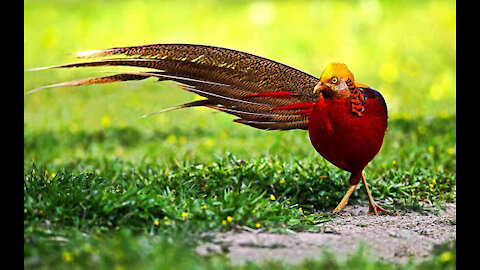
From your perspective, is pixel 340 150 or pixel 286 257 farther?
pixel 340 150

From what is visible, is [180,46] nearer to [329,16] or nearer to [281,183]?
[281,183]

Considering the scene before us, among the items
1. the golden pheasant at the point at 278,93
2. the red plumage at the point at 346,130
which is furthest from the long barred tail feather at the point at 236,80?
the red plumage at the point at 346,130

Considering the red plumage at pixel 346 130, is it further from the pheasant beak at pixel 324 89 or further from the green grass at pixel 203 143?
the green grass at pixel 203 143

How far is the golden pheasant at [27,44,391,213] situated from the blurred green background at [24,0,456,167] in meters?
1.06

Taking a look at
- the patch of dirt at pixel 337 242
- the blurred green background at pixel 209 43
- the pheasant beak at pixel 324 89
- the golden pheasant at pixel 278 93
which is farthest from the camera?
the blurred green background at pixel 209 43

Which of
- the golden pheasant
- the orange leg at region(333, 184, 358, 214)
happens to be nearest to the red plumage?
the golden pheasant

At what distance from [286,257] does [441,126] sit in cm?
429

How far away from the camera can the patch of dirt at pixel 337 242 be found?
10.8 ft

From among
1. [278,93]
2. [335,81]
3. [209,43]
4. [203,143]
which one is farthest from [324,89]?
[209,43]

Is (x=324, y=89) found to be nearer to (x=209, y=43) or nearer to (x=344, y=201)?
(x=344, y=201)

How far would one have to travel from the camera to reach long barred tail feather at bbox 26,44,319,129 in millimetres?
4184

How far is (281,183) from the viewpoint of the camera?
4848 mm
